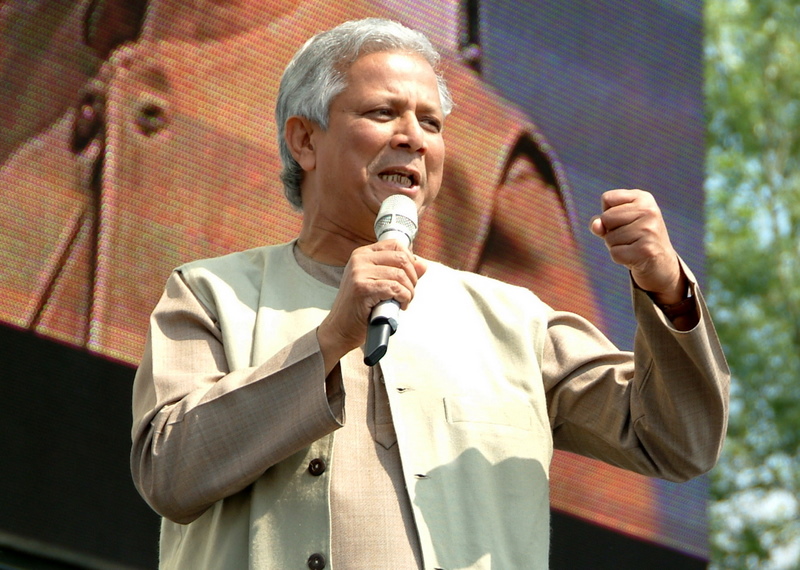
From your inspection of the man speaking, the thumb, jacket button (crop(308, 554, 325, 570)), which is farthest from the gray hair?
jacket button (crop(308, 554, 325, 570))

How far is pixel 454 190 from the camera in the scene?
12.2ft

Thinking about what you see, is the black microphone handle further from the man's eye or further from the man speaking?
the man's eye

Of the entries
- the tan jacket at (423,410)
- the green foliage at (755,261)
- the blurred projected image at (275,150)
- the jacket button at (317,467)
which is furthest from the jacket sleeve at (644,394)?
the green foliage at (755,261)

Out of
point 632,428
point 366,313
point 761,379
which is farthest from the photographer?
point 761,379

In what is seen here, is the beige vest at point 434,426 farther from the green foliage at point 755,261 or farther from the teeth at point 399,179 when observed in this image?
the green foliage at point 755,261

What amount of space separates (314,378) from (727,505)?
26.9 ft

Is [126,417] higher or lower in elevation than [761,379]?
higher

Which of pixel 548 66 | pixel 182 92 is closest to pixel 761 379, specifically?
pixel 548 66

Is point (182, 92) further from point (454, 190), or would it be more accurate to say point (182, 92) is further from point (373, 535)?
point (373, 535)

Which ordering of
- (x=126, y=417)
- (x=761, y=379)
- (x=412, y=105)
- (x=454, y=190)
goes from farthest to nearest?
(x=761, y=379)
(x=454, y=190)
(x=126, y=417)
(x=412, y=105)

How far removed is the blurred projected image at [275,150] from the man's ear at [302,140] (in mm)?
940

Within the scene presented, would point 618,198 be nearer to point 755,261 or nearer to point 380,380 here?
point 380,380

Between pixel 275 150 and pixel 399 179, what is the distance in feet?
4.35

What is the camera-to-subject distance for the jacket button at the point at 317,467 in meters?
→ 1.87
